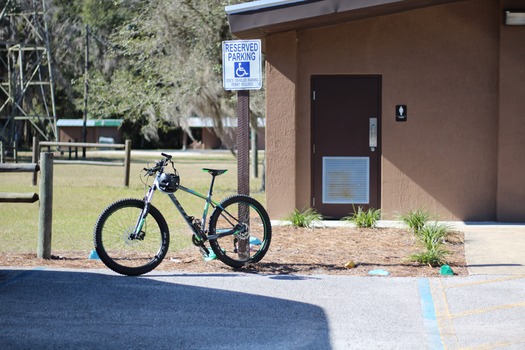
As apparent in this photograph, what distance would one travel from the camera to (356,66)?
48.4 ft

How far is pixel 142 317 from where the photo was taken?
768 cm

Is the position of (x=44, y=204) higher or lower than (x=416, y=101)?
lower

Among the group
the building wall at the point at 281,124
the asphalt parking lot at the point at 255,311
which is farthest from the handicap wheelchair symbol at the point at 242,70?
the building wall at the point at 281,124

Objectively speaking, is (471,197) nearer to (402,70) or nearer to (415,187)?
(415,187)

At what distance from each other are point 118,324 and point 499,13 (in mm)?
9409

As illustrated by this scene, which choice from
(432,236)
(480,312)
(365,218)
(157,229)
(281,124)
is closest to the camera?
(480,312)

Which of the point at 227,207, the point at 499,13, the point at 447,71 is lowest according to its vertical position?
the point at 227,207

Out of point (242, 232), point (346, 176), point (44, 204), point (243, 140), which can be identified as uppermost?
point (243, 140)

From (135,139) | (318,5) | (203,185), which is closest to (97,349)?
(318,5)

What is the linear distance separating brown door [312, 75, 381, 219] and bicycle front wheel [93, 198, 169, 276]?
5432 mm

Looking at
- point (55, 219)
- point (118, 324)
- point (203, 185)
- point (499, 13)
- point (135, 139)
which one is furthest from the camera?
point (135, 139)

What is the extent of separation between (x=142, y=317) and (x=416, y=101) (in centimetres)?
827

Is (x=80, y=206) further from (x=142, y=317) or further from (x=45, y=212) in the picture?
(x=142, y=317)

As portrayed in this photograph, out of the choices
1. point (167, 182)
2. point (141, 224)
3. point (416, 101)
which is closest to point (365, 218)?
point (416, 101)
